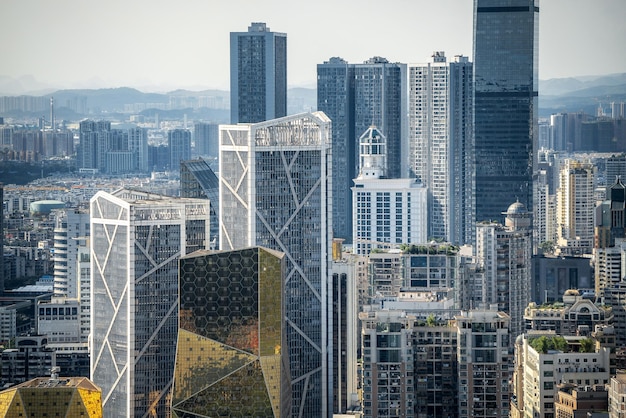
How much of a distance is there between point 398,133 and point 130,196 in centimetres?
2730

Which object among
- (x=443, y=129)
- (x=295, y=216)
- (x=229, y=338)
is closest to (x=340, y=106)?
(x=443, y=129)

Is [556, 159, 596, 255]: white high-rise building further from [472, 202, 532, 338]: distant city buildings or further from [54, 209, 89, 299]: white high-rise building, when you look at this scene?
[54, 209, 89, 299]: white high-rise building

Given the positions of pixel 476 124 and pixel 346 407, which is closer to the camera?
pixel 346 407

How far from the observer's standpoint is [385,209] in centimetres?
4900

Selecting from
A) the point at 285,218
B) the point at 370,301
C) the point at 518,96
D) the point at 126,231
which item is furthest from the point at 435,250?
the point at 518,96

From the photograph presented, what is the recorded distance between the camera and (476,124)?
55.9m

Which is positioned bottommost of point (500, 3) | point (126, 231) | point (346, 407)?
point (346, 407)

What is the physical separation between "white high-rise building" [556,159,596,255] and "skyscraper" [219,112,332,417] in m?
17.3

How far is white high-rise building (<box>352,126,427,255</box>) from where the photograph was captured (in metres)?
47.6

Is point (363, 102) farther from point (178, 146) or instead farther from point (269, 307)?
point (269, 307)

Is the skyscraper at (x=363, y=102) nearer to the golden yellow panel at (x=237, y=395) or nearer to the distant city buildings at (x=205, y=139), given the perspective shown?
the distant city buildings at (x=205, y=139)

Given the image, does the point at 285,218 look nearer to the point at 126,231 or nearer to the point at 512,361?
the point at 126,231

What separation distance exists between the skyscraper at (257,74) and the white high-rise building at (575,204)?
8744 millimetres

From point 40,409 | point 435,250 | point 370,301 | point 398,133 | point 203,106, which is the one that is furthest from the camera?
point 398,133
